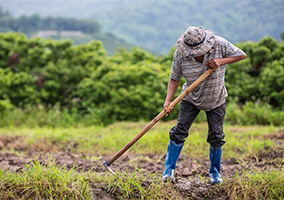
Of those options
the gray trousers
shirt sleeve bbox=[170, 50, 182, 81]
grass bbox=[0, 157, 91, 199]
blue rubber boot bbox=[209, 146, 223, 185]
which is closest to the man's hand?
shirt sleeve bbox=[170, 50, 182, 81]

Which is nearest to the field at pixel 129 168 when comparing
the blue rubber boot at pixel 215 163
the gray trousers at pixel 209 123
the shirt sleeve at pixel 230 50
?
the blue rubber boot at pixel 215 163

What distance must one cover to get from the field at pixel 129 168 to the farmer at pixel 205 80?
0.35 meters

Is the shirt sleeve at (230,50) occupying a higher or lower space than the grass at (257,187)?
higher

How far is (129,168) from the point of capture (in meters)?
4.28

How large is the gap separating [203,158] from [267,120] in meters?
3.71

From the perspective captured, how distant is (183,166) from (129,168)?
2.71ft

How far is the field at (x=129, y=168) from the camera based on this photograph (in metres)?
2.91

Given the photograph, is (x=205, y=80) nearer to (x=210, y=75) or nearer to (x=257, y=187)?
(x=210, y=75)

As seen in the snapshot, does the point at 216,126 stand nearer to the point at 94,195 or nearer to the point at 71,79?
the point at 94,195

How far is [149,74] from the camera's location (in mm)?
8828

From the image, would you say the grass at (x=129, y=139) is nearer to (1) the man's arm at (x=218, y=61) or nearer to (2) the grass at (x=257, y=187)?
(2) the grass at (x=257, y=187)

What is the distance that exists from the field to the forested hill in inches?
3221

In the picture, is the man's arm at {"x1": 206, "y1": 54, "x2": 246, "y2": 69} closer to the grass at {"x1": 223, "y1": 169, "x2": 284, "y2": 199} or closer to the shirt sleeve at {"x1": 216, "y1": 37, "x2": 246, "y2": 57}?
the shirt sleeve at {"x1": 216, "y1": 37, "x2": 246, "y2": 57}

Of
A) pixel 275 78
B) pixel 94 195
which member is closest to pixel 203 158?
pixel 94 195
